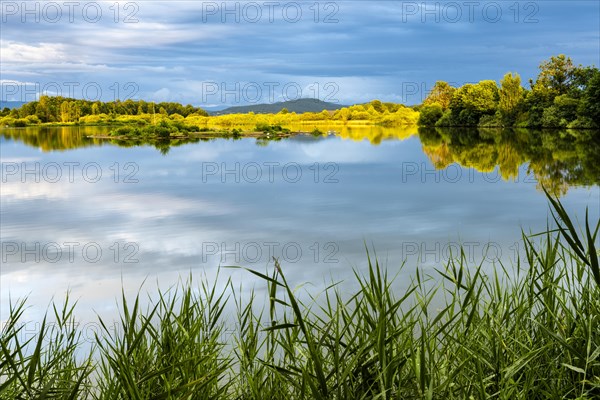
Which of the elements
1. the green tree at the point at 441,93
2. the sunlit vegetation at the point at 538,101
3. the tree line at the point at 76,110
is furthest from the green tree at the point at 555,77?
the tree line at the point at 76,110

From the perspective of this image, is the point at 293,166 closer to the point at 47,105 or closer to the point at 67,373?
the point at 67,373

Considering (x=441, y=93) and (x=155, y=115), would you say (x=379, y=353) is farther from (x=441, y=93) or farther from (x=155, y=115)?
(x=441, y=93)

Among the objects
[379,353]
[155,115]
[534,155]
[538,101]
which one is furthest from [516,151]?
[155,115]

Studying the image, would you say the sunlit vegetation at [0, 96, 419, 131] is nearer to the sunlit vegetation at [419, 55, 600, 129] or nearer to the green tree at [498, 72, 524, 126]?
the sunlit vegetation at [419, 55, 600, 129]

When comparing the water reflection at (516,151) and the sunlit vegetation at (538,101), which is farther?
the sunlit vegetation at (538,101)

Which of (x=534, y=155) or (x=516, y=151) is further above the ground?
(x=516, y=151)

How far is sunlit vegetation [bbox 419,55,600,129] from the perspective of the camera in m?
43.5

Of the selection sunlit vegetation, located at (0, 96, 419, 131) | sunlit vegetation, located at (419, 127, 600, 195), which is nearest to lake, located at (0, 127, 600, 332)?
sunlit vegetation, located at (419, 127, 600, 195)

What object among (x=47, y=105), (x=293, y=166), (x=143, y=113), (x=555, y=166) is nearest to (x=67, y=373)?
(x=555, y=166)

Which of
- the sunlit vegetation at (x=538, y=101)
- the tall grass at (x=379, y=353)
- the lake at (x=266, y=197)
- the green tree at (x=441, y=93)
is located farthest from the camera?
the green tree at (x=441, y=93)

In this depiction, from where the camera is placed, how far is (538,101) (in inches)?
1918

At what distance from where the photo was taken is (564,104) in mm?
44438

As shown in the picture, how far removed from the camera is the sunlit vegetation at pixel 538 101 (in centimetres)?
4350

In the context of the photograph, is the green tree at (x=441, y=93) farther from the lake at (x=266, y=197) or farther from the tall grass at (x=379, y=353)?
the tall grass at (x=379, y=353)
